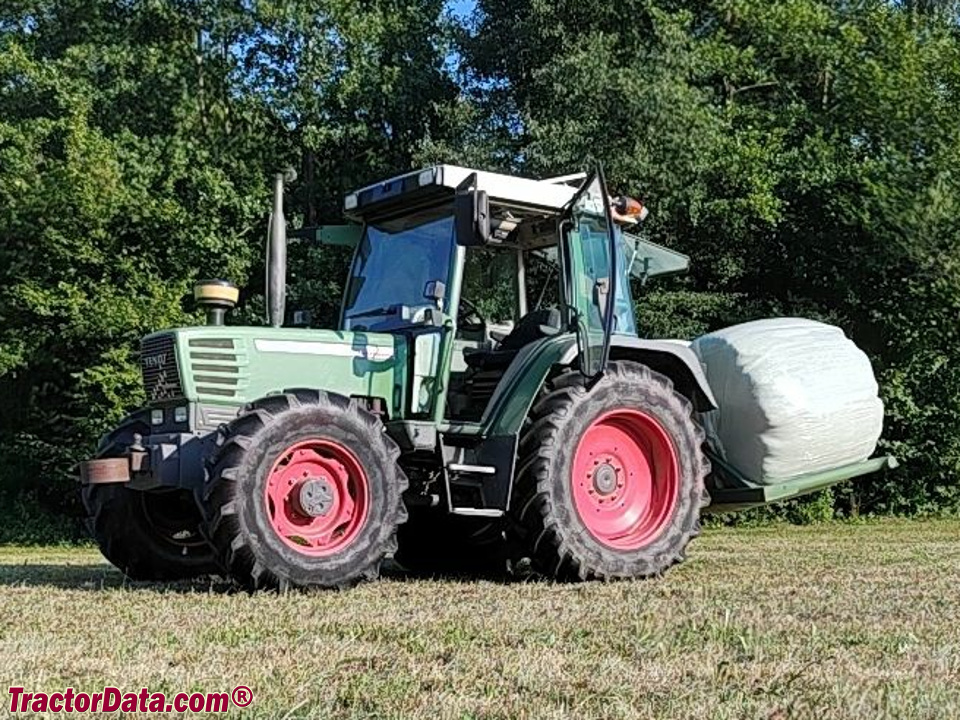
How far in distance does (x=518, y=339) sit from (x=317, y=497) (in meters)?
1.93

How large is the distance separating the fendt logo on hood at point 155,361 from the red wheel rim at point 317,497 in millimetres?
1083

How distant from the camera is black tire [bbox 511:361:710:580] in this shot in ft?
22.2

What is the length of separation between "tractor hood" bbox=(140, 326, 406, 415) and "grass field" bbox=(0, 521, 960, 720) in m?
1.07

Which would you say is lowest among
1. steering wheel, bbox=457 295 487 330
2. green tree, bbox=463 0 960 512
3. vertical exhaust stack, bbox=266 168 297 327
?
steering wheel, bbox=457 295 487 330

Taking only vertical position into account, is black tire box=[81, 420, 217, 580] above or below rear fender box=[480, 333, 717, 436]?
below

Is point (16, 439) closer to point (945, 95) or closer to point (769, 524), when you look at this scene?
point (769, 524)

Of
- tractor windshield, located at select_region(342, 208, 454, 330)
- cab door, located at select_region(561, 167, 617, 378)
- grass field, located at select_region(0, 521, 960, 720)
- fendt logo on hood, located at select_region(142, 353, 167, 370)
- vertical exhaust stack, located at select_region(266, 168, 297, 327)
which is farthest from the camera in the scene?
tractor windshield, located at select_region(342, 208, 454, 330)

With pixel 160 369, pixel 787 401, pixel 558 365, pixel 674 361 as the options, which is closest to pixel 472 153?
pixel 674 361

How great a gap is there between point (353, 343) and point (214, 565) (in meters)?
1.58

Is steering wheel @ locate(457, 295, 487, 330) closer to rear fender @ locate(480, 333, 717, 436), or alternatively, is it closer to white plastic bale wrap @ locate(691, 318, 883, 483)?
rear fender @ locate(480, 333, 717, 436)

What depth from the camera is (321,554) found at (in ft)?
20.2

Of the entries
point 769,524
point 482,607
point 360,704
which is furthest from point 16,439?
point 360,704

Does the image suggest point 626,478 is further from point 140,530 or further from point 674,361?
point 140,530

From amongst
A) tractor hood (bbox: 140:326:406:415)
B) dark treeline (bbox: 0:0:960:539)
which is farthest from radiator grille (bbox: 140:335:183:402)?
dark treeline (bbox: 0:0:960:539)
